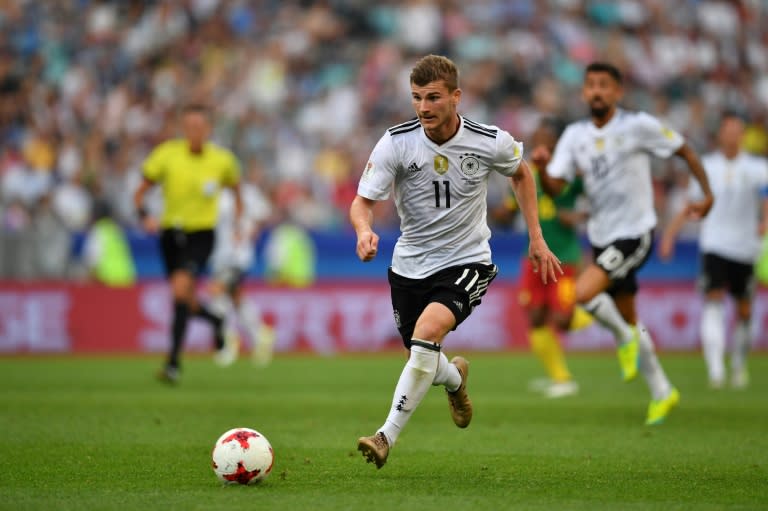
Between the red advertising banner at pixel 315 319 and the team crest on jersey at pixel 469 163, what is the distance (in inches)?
487

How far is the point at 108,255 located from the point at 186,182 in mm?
7917

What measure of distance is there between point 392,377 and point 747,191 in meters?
4.84

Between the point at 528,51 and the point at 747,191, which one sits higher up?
the point at 528,51

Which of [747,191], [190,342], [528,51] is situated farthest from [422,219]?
[528,51]

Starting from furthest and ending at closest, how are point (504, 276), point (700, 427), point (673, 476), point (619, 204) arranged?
point (504, 276), point (619, 204), point (700, 427), point (673, 476)

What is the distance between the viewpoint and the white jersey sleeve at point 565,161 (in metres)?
10.7

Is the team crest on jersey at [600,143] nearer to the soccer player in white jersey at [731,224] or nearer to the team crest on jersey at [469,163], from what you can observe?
the team crest on jersey at [469,163]

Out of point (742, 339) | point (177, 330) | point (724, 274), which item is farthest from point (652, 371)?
point (177, 330)

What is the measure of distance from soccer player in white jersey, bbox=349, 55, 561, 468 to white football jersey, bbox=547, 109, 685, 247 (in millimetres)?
2848

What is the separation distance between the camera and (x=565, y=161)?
35.1ft

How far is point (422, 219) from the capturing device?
7754mm

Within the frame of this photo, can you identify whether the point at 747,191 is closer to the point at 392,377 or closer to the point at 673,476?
the point at 392,377

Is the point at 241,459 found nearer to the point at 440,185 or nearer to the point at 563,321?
the point at 440,185

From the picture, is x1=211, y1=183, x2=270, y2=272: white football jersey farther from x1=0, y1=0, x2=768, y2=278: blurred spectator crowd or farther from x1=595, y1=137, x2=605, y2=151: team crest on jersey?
x1=595, y1=137, x2=605, y2=151: team crest on jersey
